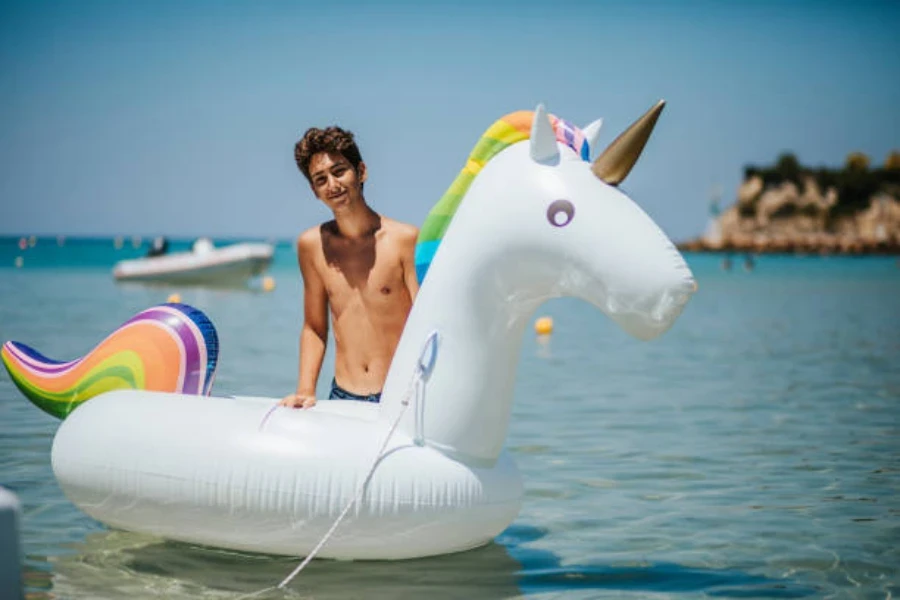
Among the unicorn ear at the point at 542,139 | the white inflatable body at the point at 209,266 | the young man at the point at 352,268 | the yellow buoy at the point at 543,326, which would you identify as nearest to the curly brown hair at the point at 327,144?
the young man at the point at 352,268

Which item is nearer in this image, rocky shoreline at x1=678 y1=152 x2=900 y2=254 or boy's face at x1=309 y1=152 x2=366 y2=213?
boy's face at x1=309 y1=152 x2=366 y2=213

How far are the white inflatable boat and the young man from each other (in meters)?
25.6

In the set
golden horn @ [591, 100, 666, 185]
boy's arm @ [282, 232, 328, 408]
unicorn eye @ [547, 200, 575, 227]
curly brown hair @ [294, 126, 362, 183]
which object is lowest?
boy's arm @ [282, 232, 328, 408]

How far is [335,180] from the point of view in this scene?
15.1 ft

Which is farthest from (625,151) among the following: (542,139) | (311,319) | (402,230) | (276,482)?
(276,482)

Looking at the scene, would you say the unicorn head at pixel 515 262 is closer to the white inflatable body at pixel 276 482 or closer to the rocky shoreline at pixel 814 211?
the white inflatable body at pixel 276 482

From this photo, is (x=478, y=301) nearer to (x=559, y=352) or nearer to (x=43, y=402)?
(x=43, y=402)

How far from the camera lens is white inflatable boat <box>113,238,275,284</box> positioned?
98.8ft

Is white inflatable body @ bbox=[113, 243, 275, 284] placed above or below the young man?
above

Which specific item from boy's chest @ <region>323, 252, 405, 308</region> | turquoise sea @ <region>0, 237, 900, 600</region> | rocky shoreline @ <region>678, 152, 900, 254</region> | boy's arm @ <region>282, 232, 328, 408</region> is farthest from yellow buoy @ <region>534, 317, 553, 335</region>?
rocky shoreline @ <region>678, 152, 900, 254</region>

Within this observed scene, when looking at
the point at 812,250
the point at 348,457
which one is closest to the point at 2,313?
the point at 348,457

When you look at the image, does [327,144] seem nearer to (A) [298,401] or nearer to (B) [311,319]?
(B) [311,319]

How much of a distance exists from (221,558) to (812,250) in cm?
11227

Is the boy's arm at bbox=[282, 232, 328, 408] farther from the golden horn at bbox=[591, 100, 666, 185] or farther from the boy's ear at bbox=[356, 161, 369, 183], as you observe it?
the golden horn at bbox=[591, 100, 666, 185]
